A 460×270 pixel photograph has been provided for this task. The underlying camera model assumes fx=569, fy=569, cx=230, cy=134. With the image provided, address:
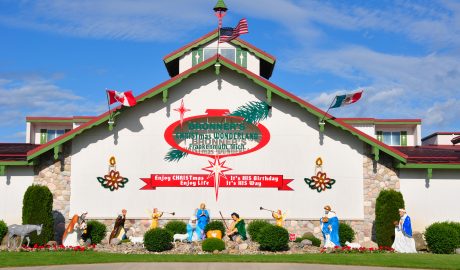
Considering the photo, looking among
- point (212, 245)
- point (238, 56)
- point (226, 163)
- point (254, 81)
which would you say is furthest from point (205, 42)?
point (212, 245)

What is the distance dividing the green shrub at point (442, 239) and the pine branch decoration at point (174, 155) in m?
10.8

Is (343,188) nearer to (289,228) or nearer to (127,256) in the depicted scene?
(289,228)

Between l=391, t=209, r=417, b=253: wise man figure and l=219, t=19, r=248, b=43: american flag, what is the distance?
10.2 m

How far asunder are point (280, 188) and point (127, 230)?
22.7 ft

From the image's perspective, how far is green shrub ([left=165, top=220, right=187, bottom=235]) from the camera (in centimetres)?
2427

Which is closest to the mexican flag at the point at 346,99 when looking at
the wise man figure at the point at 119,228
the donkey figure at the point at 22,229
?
the wise man figure at the point at 119,228

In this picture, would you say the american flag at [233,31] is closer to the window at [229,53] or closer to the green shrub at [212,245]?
the window at [229,53]

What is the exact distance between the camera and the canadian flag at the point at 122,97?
23828 mm

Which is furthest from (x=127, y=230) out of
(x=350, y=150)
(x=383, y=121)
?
(x=383, y=121)

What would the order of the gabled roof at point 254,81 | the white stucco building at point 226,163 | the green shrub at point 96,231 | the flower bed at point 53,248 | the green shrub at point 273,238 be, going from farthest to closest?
the white stucco building at point 226,163 → the gabled roof at point 254,81 → the green shrub at point 96,231 → the flower bed at point 53,248 → the green shrub at point 273,238

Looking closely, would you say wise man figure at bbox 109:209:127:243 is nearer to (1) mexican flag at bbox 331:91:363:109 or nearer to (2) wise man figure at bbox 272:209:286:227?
(2) wise man figure at bbox 272:209:286:227

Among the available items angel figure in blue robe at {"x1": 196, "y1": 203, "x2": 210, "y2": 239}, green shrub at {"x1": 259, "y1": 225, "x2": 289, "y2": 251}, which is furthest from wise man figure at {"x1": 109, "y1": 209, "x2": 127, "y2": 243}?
green shrub at {"x1": 259, "y1": 225, "x2": 289, "y2": 251}

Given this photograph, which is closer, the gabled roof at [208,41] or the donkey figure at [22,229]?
the donkey figure at [22,229]

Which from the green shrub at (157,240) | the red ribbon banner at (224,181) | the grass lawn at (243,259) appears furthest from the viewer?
the red ribbon banner at (224,181)
